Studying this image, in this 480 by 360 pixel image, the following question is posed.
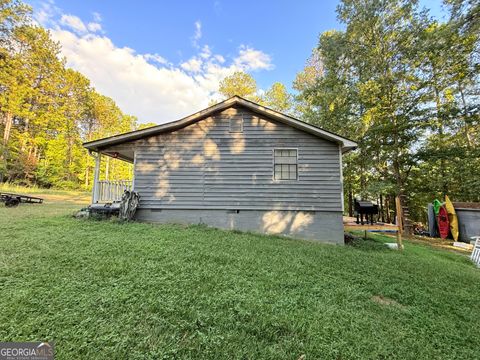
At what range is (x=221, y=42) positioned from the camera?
16875 millimetres

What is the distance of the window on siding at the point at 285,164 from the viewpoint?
7707 millimetres

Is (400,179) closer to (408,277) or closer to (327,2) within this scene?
(408,277)

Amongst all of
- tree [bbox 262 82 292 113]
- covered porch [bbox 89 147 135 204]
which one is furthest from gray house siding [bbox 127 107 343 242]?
tree [bbox 262 82 292 113]

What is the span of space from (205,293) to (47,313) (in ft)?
5.46

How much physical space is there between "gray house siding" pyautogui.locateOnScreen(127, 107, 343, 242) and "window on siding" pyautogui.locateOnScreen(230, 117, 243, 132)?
119 millimetres

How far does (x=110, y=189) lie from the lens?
9.02 m

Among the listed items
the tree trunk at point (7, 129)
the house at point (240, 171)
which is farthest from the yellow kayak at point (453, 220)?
the tree trunk at point (7, 129)

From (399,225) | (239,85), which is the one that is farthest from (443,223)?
(239,85)

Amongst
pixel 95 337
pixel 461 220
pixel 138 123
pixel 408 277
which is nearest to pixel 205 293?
pixel 95 337

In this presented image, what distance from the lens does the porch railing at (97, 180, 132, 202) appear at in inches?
338

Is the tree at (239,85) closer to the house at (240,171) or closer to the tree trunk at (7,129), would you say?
the house at (240,171)

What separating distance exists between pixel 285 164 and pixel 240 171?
1.65 metres

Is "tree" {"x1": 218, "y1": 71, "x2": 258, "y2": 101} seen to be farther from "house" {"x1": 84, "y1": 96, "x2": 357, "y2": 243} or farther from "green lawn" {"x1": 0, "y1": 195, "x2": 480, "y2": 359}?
"green lawn" {"x1": 0, "y1": 195, "x2": 480, "y2": 359}

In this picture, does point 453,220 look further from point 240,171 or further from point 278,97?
point 278,97
